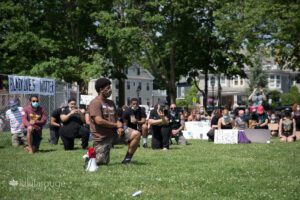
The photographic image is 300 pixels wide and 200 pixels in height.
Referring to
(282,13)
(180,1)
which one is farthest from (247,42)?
(180,1)

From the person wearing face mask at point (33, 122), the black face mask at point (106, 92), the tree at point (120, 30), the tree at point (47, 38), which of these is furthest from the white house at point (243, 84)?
the black face mask at point (106, 92)

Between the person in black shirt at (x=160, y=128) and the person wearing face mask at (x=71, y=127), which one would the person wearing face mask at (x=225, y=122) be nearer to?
the person in black shirt at (x=160, y=128)

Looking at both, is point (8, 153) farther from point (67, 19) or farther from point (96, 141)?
point (67, 19)

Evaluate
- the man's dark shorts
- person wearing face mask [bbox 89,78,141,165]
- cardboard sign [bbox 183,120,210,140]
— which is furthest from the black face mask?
cardboard sign [bbox 183,120,210,140]

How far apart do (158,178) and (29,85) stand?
42.3 feet

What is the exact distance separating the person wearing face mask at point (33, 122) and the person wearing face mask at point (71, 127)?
0.93 m

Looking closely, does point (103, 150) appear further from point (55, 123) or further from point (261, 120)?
point (261, 120)

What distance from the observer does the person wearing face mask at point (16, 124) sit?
665 inches

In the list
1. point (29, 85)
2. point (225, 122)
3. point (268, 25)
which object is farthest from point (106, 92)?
point (268, 25)

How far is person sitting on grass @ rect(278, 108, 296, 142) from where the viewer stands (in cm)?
2083

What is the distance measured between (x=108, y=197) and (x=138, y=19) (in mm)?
34646

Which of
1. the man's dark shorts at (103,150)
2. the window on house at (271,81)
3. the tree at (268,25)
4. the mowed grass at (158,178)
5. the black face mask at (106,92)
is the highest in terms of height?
the tree at (268,25)

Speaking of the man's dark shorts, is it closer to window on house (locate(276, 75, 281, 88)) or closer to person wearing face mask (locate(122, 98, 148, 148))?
person wearing face mask (locate(122, 98, 148, 148))

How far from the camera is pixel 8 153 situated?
1459 centimetres
